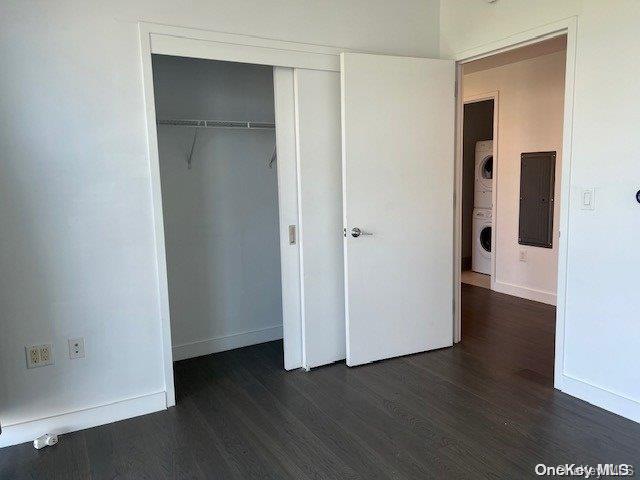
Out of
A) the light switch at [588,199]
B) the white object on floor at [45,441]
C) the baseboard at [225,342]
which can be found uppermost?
the light switch at [588,199]

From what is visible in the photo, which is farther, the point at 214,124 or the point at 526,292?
the point at 526,292

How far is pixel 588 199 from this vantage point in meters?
2.58

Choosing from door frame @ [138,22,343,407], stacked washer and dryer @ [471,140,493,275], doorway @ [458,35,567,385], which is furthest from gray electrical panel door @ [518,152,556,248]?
door frame @ [138,22,343,407]

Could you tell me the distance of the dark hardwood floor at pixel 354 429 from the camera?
7.00 ft

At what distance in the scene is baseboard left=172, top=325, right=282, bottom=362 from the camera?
11.2 feet

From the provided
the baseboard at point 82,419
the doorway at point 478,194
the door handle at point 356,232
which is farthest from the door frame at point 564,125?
the doorway at point 478,194

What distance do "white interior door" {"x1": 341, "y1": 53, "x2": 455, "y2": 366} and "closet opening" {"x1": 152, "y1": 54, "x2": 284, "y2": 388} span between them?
66 cm

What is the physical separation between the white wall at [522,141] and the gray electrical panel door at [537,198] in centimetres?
5

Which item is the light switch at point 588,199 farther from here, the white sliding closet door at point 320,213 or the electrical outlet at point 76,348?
the electrical outlet at point 76,348

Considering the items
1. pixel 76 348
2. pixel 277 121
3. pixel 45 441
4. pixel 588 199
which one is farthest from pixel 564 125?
pixel 45 441

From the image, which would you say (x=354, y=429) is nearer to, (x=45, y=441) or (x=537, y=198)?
(x=45, y=441)

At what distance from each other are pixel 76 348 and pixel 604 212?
2775mm

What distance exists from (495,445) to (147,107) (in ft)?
7.71

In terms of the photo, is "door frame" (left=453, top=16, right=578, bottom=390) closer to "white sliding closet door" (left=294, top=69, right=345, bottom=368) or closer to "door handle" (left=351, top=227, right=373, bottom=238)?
"white sliding closet door" (left=294, top=69, right=345, bottom=368)
